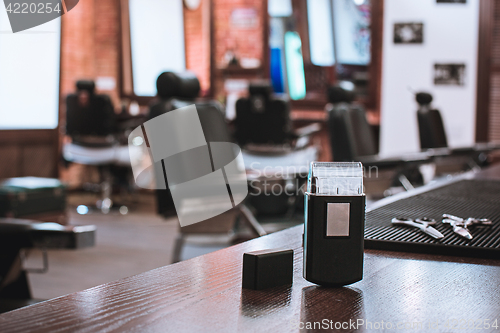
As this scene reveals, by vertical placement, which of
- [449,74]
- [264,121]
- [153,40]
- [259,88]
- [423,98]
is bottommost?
[264,121]

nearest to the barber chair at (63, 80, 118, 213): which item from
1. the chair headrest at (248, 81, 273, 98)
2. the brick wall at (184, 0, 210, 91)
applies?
the brick wall at (184, 0, 210, 91)

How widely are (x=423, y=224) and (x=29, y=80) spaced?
435 centimetres

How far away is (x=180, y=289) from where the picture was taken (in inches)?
27.0

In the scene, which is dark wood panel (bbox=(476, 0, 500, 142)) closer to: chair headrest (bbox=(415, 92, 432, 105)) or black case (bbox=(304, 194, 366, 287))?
chair headrest (bbox=(415, 92, 432, 105))

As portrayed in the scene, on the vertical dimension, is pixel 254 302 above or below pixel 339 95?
below

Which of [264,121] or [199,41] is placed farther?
[199,41]

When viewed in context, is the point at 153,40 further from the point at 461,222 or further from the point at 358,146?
the point at 461,222

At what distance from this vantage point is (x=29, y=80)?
15.1ft

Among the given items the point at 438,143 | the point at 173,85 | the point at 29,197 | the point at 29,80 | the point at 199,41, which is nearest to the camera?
the point at 173,85

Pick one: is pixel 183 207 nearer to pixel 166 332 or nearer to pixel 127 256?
pixel 127 256

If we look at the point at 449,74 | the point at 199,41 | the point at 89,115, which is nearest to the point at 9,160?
the point at 89,115

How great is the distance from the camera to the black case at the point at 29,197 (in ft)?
9.89

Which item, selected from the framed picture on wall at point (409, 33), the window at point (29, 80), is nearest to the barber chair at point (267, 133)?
the framed picture on wall at point (409, 33)

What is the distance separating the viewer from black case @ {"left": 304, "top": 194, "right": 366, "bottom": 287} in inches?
27.7
